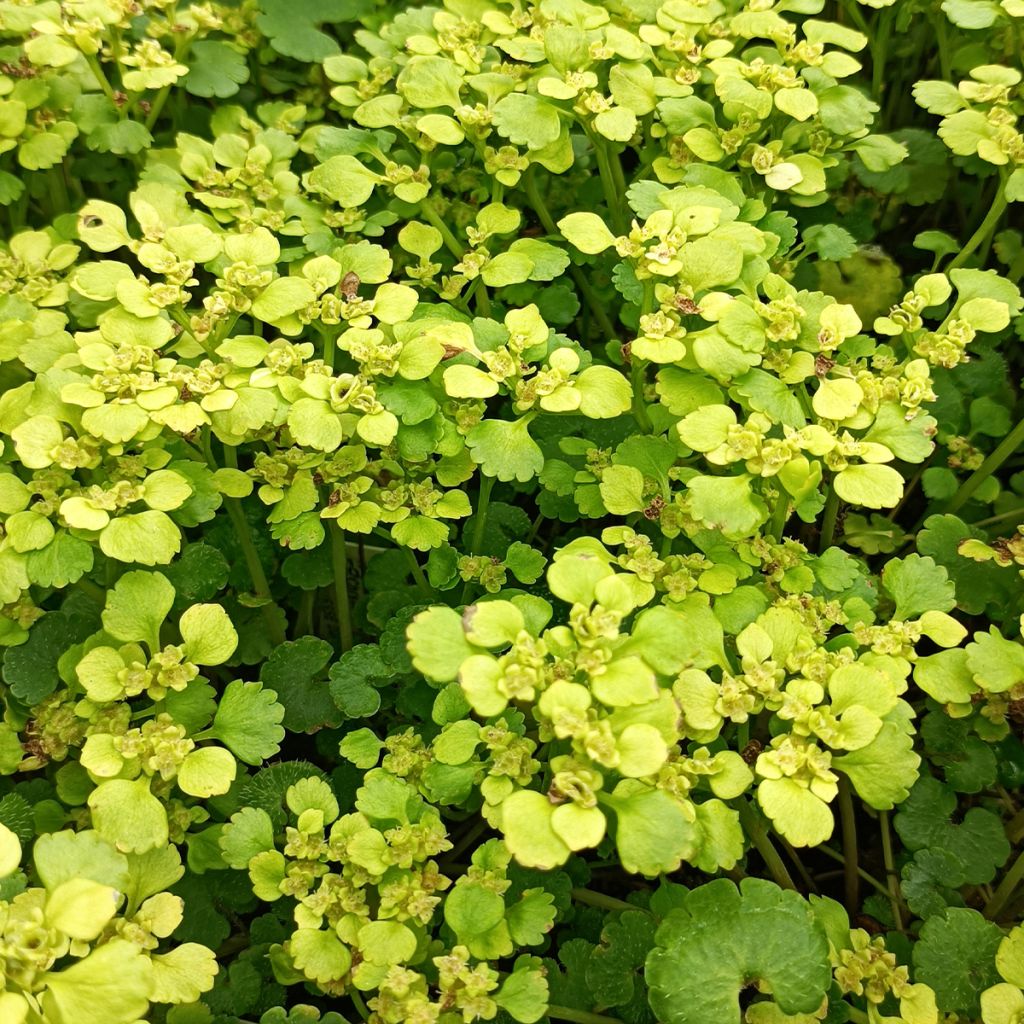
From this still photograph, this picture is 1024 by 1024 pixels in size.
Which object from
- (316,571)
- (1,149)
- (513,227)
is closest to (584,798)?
(316,571)

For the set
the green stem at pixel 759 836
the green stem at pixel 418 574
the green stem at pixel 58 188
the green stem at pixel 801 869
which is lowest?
the green stem at pixel 801 869

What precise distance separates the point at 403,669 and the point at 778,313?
2.30ft

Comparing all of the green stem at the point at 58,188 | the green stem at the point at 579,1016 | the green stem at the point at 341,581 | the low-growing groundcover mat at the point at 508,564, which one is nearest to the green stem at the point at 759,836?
the low-growing groundcover mat at the point at 508,564

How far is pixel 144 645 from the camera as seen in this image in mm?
1356

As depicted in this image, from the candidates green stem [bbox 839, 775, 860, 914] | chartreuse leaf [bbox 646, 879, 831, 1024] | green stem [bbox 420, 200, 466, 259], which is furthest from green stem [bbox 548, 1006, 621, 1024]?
green stem [bbox 420, 200, 466, 259]

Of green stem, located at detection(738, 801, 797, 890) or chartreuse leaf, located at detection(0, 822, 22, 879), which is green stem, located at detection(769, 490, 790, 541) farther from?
chartreuse leaf, located at detection(0, 822, 22, 879)

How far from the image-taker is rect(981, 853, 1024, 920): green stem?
4.12ft

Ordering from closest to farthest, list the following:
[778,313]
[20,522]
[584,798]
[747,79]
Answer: [584,798]
[20,522]
[778,313]
[747,79]

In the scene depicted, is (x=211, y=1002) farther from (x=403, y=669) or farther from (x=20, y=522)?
(x=20, y=522)

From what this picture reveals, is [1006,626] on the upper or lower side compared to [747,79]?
lower

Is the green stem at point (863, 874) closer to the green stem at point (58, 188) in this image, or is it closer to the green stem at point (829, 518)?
the green stem at point (829, 518)

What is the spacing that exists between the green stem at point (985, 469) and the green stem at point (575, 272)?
0.65m

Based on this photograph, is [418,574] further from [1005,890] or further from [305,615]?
[1005,890]

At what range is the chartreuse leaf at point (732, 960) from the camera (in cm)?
102
